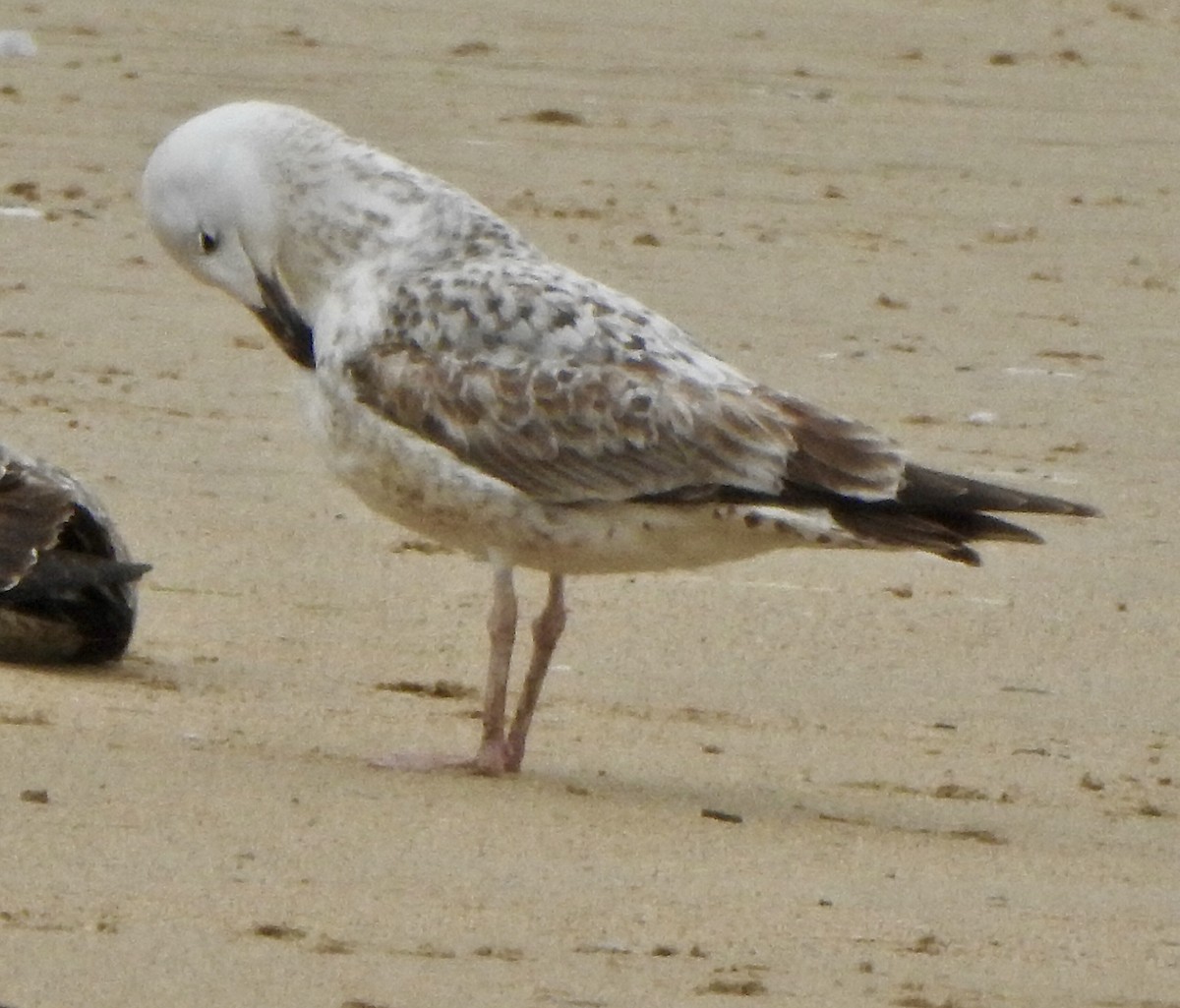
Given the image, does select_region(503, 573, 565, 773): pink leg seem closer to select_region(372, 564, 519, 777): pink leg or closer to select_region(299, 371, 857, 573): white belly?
select_region(372, 564, 519, 777): pink leg

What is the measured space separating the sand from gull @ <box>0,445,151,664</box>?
4.4 inches

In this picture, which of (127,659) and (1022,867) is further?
(127,659)

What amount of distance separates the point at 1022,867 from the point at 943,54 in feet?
34.8

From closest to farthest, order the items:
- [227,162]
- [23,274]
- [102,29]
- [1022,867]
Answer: [1022,867]
[227,162]
[23,274]
[102,29]

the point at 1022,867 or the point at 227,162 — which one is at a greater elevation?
the point at 227,162

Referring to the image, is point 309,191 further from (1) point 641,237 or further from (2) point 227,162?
(1) point 641,237

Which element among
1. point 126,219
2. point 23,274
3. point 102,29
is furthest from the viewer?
point 102,29

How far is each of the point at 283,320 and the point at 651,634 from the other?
1.28m

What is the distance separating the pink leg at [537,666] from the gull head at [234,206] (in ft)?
2.13

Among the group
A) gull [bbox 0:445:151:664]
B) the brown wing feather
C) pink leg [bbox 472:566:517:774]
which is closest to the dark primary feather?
the brown wing feather

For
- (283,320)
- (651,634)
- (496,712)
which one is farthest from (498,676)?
(651,634)

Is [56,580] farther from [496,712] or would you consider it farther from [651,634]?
[651,634]

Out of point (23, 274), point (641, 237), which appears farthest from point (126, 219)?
point (641, 237)

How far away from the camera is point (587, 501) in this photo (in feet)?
19.0
